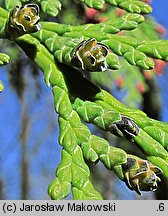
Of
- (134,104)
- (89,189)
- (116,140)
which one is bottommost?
(116,140)

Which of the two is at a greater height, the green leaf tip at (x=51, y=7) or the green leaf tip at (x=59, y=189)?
the green leaf tip at (x=51, y=7)

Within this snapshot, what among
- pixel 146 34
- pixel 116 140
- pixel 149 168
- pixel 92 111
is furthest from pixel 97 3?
pixel 116 140

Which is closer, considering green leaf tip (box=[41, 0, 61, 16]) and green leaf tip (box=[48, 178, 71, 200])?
green leaf tip (box=[48, 178, 71, 200])

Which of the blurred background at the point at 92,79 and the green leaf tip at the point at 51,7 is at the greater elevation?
the green leaf tip at the point at 51,7

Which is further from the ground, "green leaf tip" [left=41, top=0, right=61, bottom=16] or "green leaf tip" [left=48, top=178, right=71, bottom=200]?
"green leaf tip" [left=41, top=0, right=61, bottom=16]

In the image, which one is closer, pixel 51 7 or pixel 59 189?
pixel 59 189

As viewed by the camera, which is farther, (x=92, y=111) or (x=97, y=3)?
(x=97, y=3)

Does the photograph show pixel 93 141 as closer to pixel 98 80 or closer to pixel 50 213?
pixel 50 213

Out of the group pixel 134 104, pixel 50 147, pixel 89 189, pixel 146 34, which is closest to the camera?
pixel 89 189

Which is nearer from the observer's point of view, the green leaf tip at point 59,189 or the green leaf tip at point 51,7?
the green leaf tip at point 59,189

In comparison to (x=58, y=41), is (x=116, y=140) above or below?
below

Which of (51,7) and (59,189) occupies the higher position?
(51,7)
